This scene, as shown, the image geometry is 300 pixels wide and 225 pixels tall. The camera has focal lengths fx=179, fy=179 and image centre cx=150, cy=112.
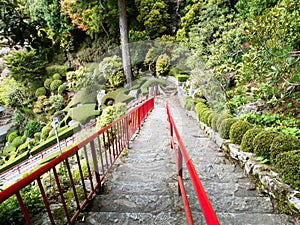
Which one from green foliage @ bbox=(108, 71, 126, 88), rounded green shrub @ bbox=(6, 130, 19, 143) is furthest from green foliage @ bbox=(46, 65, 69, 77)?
green foliage @ bbox=(108, 71, 126, 88)

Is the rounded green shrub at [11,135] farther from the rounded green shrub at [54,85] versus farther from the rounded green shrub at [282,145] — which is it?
the rounded green shrub at [282,145]

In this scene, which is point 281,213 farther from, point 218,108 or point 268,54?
point 218,108

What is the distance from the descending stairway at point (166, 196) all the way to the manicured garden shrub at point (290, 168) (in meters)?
0.30

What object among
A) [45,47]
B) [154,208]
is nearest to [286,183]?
[154,208]

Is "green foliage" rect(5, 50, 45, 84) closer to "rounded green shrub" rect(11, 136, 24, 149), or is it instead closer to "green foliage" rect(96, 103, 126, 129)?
"rounded green shrub" rect(11, 136, 24, 149)

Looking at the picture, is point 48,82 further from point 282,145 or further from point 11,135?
point 282,145

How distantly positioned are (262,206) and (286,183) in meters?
0.33

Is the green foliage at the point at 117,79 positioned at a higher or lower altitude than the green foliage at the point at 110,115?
higher

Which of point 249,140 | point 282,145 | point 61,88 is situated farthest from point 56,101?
point 282,145

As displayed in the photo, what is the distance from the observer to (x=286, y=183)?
1.79m

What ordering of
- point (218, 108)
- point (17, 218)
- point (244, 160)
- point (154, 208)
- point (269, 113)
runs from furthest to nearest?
point (218, 108)
point (269, 113)
point (244, 160)
point (154, 208)
point (17, 218)

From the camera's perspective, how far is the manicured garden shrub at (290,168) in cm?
166

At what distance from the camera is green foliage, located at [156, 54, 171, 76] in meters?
15.1

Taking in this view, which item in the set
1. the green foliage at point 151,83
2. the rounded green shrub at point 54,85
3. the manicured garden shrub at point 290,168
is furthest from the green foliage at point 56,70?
the manicured garden shrub at point 290,168
